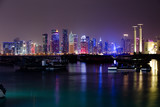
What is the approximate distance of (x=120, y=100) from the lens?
17.5 metres

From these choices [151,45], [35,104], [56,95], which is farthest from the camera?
[151,45]

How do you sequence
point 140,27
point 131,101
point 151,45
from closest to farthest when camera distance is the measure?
point 131,101
point 140,27
point 151,45

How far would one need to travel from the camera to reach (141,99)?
707 inches

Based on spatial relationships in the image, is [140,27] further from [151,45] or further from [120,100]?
[120,100]

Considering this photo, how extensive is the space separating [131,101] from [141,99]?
1054 mm

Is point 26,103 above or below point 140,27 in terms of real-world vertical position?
below

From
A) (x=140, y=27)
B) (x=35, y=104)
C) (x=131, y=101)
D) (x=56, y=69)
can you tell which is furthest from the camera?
(x=140, y=27)

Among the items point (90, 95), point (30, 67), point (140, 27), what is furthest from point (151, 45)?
point (90, 95)

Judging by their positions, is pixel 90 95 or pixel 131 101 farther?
pixel 90 95

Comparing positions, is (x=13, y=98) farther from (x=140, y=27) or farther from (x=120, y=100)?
(x=140, y=27)

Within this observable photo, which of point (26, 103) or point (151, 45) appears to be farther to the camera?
point (151, 45)

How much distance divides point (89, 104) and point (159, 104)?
13.2 ft

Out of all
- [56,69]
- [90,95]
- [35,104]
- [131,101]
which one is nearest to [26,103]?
[35,104]

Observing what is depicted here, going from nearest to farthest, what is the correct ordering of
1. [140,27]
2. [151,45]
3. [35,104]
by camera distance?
[35,104], [140,27], [151,45]
